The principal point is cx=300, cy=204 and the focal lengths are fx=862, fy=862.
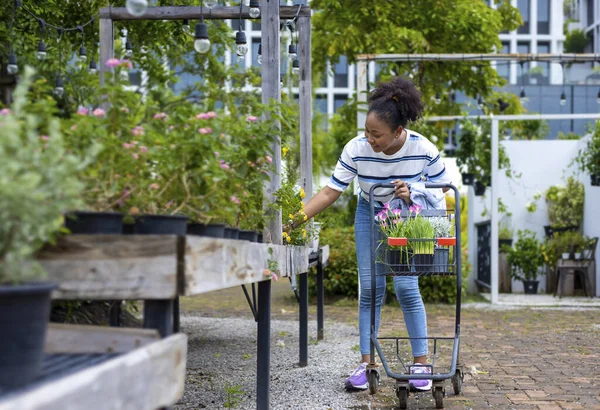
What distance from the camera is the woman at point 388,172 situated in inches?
176

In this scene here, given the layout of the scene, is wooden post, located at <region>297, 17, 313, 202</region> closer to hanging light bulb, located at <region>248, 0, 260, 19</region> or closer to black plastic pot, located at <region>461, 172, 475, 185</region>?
hanging light bulb, located at <region>248, 0, 260, 19</region>

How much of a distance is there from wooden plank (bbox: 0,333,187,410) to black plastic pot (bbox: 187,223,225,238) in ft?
1.33

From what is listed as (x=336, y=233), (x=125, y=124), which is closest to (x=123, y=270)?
(x=125, y=124)

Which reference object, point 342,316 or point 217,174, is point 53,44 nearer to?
point 342,316

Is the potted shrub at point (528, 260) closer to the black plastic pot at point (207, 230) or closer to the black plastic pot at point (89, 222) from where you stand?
the black plastic pot at point (207, 230)

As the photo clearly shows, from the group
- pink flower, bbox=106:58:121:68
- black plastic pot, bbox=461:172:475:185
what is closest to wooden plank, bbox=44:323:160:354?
pink flower, bbox=106:58:121:68

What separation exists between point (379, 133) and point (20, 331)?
303 cm

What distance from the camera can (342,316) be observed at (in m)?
8.93

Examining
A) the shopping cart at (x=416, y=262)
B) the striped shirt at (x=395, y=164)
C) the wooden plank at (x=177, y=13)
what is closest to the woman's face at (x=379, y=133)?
the striped shirt at (x=395, y=164)

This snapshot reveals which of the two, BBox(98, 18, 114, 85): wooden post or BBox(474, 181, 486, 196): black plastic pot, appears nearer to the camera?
BBox(98, 18, 114, 85): wooden post

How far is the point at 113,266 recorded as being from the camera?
200cm

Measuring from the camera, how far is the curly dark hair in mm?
4445

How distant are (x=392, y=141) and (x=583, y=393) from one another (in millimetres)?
1728

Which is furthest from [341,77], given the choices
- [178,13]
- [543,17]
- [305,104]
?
[178,13]
